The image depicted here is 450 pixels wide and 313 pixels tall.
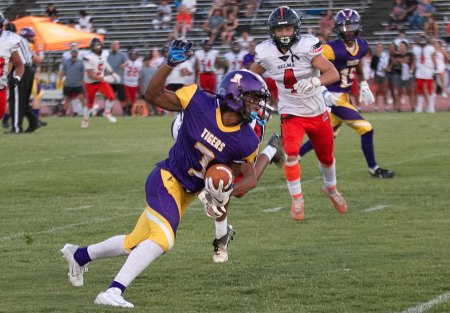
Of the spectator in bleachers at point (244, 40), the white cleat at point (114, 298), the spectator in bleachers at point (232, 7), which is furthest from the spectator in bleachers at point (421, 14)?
the white cleat at point (114, 298)

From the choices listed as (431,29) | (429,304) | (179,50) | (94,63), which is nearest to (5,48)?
(179,50)

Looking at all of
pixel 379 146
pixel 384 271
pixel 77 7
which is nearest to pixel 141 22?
pixel 77 7

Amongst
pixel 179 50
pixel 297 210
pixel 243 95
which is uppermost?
pixel 179 50

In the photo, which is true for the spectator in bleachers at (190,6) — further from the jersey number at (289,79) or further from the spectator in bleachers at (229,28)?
the jersey number at (289,79)

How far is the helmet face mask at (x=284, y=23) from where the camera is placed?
9.12 m

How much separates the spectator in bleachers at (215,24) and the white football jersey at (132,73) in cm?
394

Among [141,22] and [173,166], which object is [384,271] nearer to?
[173,166]

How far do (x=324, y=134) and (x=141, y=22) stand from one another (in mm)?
23658

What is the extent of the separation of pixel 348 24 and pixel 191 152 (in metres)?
5.78

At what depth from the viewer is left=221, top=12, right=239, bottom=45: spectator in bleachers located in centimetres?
2941

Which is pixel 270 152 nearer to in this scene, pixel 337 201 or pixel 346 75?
pixel 337 201

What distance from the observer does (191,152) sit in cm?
613

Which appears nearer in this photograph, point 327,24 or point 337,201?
point 337,201

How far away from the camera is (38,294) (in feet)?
20.8
